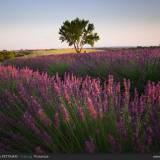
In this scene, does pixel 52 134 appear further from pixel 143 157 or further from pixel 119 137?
pixel 143 157

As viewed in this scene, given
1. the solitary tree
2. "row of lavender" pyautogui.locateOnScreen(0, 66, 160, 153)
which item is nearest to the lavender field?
"row of lavender" pyautogui.locateOnScreen(0, 66, 160, 153)

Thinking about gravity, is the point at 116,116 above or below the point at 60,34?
above

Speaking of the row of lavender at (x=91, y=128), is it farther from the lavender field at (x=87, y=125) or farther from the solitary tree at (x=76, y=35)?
the solitary tree at (x=76, y=35)

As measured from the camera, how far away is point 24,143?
281 cm

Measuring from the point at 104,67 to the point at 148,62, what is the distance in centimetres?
84

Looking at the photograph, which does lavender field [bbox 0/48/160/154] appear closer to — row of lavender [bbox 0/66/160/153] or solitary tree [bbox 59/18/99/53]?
row of lavender [bbox 0/66/160/153]

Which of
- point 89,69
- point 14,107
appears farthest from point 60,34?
point 14,107

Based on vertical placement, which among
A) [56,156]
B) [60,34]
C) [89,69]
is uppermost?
[56,156]

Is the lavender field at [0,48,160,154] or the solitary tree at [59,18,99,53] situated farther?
the solitary tree at [59,18,99,53]

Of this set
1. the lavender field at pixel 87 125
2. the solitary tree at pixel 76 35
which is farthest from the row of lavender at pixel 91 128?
the solitary tree at pixel 76 35

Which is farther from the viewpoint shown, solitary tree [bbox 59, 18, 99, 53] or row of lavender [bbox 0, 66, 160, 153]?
solitary tree [bbox 59, 18, 99, 53]

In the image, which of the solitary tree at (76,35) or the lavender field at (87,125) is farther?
the solitary tree at (76,35)

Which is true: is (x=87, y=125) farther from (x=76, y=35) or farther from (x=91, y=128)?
(x=76, y=35)

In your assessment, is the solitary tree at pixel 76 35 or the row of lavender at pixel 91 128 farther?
the solitary tree at pixel 76 35
